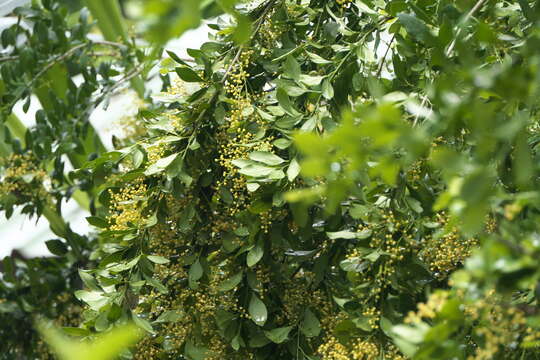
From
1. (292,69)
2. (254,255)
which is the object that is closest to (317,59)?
(292,69)

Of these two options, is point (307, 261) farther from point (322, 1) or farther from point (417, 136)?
point (417, 136)

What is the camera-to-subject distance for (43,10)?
1997 mm

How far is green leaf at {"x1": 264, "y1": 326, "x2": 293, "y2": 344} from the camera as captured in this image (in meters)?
1.00

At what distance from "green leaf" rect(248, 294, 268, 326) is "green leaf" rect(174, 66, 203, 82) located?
14.0 inches

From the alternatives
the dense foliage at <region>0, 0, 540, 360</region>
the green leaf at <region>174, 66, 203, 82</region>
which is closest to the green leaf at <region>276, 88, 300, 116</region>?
the dense foliage at <region>0, 0, 540, 360</region>

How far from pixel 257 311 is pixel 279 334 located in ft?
0.16

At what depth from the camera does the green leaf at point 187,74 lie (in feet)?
3.47

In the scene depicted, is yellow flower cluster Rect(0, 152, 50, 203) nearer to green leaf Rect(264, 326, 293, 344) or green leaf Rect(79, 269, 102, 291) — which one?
green leaf Rect(79, 269, 102, 291)

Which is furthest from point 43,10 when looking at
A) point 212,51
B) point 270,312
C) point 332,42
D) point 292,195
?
point 292,195

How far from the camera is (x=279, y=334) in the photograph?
1008 mm

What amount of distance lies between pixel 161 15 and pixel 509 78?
27 cm

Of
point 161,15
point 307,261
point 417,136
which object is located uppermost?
point 161,15

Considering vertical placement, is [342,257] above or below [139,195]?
below

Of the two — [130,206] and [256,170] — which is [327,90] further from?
[130,206]
